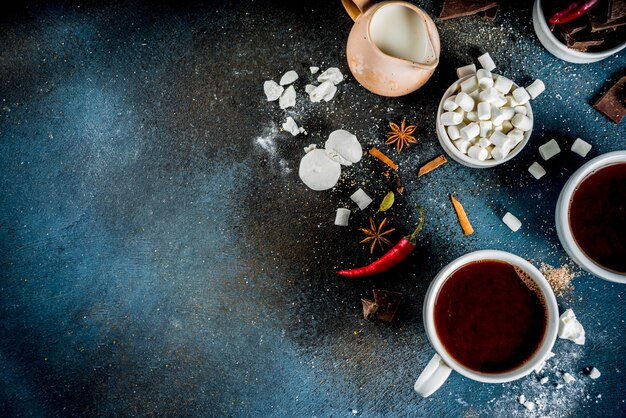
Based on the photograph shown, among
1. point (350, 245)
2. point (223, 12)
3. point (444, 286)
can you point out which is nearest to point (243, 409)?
point (350, 245)

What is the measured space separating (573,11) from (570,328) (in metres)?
0.85

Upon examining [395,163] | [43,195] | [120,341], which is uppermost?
[43,195]

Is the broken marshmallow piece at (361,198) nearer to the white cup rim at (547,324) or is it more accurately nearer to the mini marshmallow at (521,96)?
the white cup rim at (547,324)

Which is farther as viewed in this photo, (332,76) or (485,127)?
(332,76)

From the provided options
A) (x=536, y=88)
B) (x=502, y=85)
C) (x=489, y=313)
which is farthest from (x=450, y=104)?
(x=489, y=313)

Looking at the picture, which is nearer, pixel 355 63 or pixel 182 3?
pixel 355 63

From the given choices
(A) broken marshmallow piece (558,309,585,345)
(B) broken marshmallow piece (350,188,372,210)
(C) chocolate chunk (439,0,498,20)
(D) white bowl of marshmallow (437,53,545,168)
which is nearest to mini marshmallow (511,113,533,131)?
(D) white bowl of marshmallow (437,53,545,168)

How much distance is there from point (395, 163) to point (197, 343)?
0.78 metres

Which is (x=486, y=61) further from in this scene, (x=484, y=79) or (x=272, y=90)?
(x=272, y=90)

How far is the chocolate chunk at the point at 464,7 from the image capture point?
1.25m

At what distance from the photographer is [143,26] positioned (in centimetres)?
134

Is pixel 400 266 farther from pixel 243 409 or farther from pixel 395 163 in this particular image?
pixel 243 409

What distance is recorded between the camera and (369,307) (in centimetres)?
129

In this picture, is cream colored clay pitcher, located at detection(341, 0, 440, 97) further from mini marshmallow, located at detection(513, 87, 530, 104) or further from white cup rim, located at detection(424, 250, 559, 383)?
white cup rim, located at detection(424, 250, 559, 383)
